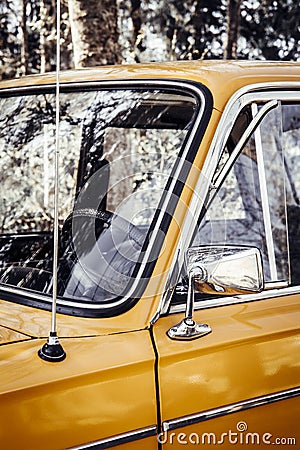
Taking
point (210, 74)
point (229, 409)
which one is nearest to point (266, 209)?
point (210, 74)

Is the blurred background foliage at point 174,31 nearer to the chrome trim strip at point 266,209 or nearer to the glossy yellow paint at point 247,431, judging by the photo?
the chrome trim strip at point 266,209

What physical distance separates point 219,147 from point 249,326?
1.67ft

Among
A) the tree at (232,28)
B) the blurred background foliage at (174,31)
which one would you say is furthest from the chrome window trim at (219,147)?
the tree at (232,28)

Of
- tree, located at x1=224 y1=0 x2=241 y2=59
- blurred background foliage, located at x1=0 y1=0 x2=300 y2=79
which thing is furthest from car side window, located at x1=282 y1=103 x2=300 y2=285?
tree, located at x1=224 y1=0 x2=241 y2=59

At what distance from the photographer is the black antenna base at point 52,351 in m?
1.84

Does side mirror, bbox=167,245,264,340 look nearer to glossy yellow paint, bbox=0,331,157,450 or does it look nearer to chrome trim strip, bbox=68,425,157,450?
glossy yellow paint, bbox=0,331,157,450

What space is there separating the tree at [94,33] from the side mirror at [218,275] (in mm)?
4990

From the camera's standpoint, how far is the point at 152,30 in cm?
1642

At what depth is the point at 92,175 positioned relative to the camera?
2787mm

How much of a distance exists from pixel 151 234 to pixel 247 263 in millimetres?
281

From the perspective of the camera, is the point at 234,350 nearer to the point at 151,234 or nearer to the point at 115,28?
the point at 151,234

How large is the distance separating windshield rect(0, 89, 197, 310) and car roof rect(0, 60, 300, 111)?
2.3 inches

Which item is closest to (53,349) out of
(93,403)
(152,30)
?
(93,403)
